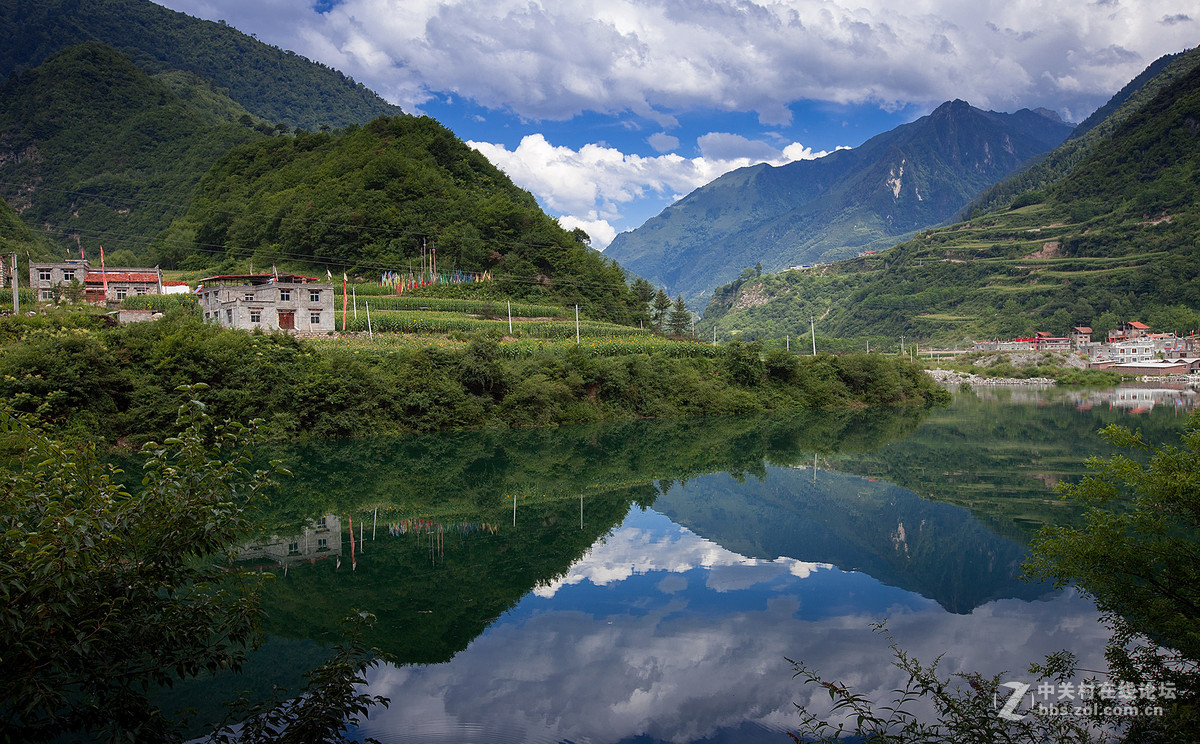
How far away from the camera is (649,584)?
11.6 metres

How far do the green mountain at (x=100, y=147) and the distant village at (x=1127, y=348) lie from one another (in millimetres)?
109389

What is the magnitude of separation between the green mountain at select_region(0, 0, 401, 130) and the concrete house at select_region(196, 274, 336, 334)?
463 feet

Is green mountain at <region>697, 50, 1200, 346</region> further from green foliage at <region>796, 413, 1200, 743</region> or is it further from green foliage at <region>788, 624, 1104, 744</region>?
green foliage at <region>788, 624, 1104, 744</region>

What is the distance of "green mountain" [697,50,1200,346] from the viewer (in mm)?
95438

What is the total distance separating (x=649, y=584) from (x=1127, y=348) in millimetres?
94744

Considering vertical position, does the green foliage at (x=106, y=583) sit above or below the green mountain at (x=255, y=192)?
below

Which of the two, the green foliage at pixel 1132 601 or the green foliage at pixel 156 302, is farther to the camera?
the green foliage at pixel 156 302

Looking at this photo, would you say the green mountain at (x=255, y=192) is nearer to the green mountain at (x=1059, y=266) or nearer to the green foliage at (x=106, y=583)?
the green foliage at (x=106, y=583)

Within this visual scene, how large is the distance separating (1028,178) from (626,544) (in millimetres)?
208866

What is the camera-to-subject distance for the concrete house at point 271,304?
41.2 meters

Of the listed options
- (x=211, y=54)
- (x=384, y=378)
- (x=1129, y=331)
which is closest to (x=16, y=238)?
(x=384, y=378)

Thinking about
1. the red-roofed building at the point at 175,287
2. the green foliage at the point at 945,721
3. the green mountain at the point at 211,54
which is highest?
the green mountain at the point at 211,54

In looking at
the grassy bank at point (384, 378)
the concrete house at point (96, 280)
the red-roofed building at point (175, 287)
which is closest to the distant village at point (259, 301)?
the concrete house at point (96, 280)

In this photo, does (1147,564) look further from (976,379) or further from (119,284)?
(976,379)
